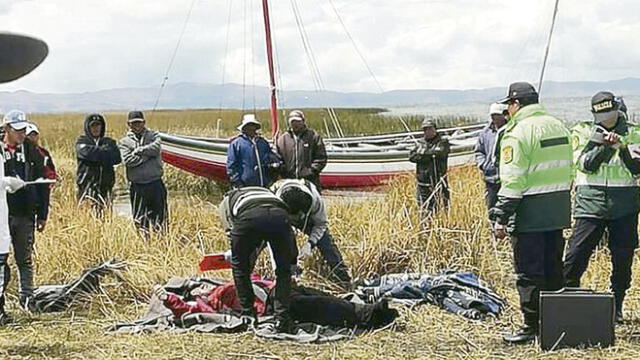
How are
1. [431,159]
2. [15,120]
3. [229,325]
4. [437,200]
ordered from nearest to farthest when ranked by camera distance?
1. [229,325]
2. [15,120]
3. [437,200]
4. [431,159]

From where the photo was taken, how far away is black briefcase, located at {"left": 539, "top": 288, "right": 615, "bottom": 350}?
497 cm

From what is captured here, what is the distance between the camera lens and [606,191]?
556 centimetres

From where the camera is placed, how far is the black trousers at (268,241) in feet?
17.8

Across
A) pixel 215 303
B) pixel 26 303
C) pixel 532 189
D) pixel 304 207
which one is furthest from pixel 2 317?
pixel 532 189

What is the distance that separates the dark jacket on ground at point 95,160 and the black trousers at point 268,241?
309 cm

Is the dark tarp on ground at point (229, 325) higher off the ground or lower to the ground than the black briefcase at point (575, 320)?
lower

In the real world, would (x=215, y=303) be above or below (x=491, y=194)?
below

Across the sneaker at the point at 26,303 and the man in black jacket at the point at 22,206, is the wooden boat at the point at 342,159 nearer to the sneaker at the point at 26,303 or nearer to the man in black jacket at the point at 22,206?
the man in black jacket at the point at 22,206

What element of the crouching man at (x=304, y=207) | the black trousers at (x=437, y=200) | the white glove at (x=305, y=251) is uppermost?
the crouching man at (x=304, y=207)

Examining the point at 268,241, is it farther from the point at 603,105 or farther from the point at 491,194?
the point at 491,194

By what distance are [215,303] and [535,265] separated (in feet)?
7.17

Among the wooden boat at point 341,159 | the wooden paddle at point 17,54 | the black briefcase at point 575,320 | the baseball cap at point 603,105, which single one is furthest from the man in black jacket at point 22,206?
the wooden boat at point 341,159

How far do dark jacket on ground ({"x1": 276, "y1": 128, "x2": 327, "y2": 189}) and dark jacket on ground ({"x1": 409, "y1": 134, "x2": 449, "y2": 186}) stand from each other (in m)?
1.64

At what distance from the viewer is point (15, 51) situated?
1.42 meters
